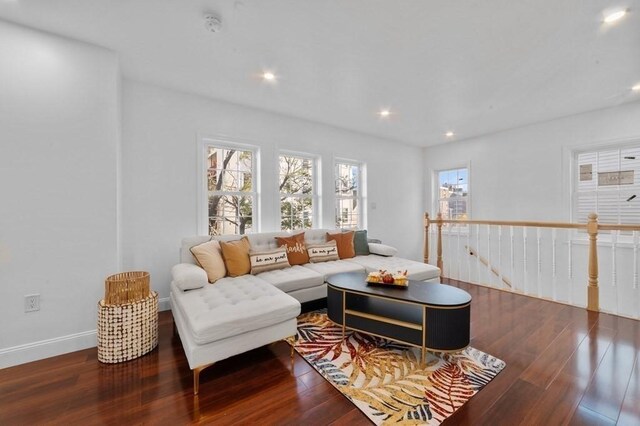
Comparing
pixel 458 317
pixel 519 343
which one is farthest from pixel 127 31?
pixel 519 343

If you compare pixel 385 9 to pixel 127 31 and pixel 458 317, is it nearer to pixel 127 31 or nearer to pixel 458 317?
pixel 127 31

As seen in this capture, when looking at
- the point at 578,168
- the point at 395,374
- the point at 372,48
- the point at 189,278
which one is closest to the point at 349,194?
the point at 372,48

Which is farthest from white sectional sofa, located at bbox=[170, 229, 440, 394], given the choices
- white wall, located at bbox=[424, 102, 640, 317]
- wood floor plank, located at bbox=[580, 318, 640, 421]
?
white wall, located at bbox=[424, 102, 640, 317]

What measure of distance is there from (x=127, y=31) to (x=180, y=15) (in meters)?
0.56

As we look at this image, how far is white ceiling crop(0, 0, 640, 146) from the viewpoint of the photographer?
6.43 ft

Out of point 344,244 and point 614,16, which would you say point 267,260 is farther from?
point 614,16

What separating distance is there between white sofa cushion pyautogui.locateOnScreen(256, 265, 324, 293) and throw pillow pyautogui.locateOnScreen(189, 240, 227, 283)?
41 centimetres

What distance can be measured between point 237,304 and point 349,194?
341cm

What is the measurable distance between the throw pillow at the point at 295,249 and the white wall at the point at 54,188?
1738mm

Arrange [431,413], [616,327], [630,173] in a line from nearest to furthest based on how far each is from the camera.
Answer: [431,413] → [616,327] → [630,173]

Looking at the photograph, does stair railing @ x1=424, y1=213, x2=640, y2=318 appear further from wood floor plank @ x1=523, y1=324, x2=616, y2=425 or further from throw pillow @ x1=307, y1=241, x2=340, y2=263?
throw pillow @ x1=307, y1=241, x2=340, y2=263

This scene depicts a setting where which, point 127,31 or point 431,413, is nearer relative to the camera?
point 431,413

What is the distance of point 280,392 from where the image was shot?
Answer: 1.77 meters

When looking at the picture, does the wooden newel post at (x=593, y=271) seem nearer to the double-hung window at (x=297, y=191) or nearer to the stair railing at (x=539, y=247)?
the stair railing at (x=539, y=247)
